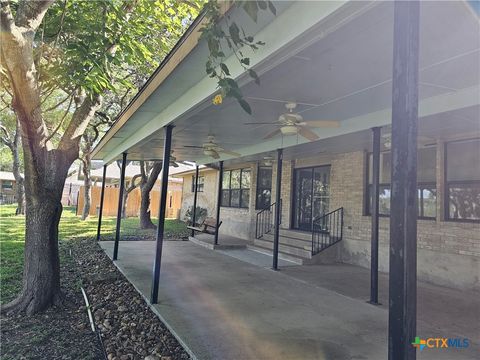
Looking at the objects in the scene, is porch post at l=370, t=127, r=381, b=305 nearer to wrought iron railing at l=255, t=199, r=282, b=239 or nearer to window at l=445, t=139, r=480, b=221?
window at l=445, t=139, r=480, b=221

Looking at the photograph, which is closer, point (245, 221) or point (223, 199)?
point (245, 221)

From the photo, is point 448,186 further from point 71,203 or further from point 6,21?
point 71,203

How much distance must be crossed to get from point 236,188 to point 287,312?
10.4m

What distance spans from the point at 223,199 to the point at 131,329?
11900 millimetres

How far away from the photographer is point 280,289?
6.53m

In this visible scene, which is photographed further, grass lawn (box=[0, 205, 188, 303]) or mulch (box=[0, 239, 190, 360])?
grass lawn (box=[0, 205, 188, 303])

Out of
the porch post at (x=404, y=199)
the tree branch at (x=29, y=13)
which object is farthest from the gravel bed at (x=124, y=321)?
the tree branch at (x=29, y=13)

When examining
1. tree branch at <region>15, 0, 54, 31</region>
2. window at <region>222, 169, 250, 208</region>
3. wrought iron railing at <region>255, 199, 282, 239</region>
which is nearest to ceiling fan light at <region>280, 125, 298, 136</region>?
tree branch at <region>15, 0, 54, 31</region>

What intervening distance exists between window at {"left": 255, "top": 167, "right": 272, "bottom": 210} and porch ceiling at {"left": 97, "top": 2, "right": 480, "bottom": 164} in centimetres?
549

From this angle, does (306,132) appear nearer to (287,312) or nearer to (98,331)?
(287,312)

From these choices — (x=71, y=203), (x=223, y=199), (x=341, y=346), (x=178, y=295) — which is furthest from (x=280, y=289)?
(x=71, y=203)

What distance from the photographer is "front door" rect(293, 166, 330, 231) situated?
10.6 meters

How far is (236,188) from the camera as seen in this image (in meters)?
15.5

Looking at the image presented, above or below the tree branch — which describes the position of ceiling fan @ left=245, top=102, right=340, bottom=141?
below
